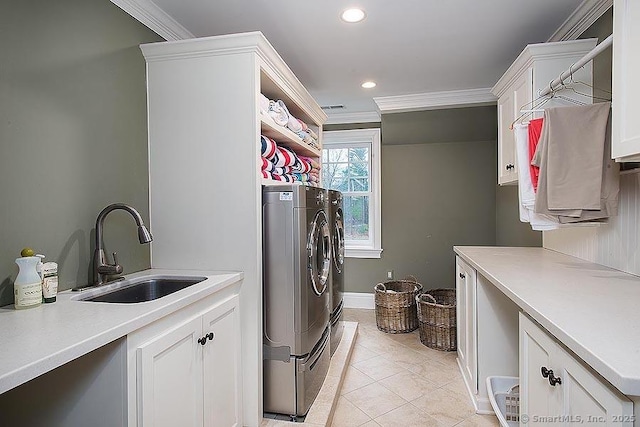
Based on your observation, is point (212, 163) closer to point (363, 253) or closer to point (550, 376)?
point (550, 376)

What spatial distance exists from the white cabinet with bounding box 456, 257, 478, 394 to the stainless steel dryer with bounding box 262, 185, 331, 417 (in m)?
1.07

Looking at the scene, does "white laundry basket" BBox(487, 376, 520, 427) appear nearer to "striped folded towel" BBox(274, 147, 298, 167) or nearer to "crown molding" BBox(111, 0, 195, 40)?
"striped folded towel" BBox(274, 147, 298, 167)

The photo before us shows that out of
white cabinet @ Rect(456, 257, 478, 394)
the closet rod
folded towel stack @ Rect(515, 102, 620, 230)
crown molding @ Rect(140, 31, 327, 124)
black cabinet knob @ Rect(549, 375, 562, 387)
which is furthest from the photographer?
white cabinet @ Rect(456, 257, 478, 394)

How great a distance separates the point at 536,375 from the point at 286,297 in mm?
1240

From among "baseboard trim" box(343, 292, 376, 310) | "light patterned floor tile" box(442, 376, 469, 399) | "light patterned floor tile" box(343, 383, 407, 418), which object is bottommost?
"light patterned floor tile" box(343, 383, 407, 418)

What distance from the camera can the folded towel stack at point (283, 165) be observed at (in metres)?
2.25

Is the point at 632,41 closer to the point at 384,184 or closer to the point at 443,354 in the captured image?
the point at 443,354

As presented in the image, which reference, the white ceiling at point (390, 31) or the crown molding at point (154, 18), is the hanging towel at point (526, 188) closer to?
the white ceiling at point (390, 31)

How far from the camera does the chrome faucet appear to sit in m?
1.69

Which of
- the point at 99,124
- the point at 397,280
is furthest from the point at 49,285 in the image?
the point at 397,280

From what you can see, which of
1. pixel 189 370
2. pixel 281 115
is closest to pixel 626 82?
pixel 281 115

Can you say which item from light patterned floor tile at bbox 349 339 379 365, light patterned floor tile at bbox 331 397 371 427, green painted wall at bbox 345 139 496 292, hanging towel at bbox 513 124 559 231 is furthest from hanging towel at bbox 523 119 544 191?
green painted wall at bbox 345 139 496 292

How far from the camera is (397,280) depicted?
4.46 metres

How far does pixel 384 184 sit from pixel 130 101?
10.4ft
